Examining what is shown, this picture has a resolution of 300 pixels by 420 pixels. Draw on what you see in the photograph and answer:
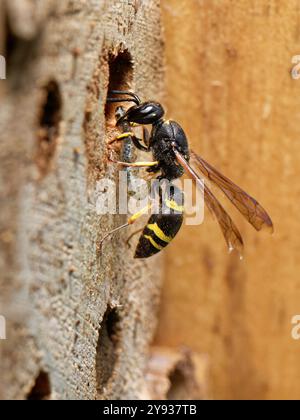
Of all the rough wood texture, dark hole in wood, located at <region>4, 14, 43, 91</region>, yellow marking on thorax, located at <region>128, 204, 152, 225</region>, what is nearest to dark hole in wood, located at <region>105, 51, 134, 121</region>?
the rough wood texture

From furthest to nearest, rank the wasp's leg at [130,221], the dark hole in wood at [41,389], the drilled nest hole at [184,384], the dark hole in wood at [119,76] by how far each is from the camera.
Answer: the drilled nest hole at [184,384] → the dark hole in wood at [119,76] → the wasp's leg at [130,221] → the dark hole in wood at [41,389]

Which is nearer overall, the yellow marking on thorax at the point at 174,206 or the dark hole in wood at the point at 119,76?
the dark hole in wood at the point at 119,76

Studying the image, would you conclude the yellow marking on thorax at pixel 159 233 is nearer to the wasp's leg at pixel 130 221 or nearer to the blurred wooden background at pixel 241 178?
the wasp's leg at pixel 130 221

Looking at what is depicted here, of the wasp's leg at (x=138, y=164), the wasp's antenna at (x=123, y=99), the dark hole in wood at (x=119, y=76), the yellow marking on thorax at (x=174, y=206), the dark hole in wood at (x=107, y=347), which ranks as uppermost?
the dark hole in wood at (x=119, y=76)

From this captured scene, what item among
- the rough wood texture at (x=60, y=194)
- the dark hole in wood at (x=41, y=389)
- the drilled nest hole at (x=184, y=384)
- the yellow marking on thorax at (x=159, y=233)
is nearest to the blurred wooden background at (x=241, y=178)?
the drilled nest hole at (x=184, y=384)

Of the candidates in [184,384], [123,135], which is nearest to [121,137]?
[123,135]

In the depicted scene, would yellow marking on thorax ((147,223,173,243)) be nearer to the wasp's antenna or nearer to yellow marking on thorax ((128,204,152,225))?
yellow marking on thorax ((128,204,152,225))

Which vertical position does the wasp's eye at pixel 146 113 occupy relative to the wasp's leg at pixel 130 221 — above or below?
above

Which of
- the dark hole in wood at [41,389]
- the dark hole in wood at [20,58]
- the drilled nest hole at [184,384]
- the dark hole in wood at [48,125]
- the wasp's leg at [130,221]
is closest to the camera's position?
the dark hole in wood at [20,58]

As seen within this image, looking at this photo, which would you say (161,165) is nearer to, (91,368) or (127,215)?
(127,215)
